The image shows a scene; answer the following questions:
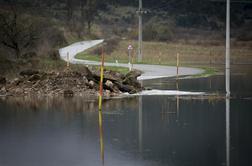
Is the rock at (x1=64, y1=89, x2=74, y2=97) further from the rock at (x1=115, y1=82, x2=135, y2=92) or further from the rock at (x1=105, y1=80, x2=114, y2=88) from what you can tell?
the rock at (x1=115, y1=82, x2=135, y2=92)

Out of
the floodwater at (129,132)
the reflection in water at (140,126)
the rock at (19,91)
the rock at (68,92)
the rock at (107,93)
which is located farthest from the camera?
the rock at (19,91)

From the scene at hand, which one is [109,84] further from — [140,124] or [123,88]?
[140,124]

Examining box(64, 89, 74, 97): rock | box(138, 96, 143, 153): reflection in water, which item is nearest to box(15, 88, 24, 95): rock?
box(64, 89, 74, 97): rock

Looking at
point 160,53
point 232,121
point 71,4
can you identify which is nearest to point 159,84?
point 232,121

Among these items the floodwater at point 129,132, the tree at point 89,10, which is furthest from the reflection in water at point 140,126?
the tree at point 89,10

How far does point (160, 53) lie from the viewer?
60062mm

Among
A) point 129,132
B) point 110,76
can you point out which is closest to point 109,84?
point 110,76

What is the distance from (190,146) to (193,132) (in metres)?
1.87

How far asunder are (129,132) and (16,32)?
2503 cm

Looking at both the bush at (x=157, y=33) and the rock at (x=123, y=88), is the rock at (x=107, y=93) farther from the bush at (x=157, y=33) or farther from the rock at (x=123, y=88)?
the bush at (x=157, y=33)

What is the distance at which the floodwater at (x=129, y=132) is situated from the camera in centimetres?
1202

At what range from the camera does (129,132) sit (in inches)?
599

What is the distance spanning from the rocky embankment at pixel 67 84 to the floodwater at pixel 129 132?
1659mm

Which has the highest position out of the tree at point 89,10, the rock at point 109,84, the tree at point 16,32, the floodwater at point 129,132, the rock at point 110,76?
the tree at point 89,10
